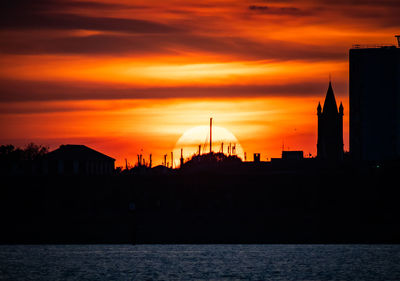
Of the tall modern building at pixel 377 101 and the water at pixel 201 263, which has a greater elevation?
the tall modern building at pixel 377 101

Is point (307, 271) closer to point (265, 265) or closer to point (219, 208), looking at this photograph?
point (265, 265)

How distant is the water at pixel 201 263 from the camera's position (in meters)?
78.6

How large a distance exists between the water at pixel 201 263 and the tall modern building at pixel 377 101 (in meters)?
80.5

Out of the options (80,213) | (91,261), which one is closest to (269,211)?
(80,213)

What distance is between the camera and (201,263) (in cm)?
9025

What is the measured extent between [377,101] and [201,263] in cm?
11486

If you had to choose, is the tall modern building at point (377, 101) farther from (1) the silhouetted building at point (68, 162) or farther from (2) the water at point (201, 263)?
(2) the water at point (201, 263)

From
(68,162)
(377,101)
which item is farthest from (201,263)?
(377,101)

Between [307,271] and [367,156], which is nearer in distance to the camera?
[307,271]

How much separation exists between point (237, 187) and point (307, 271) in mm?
62663

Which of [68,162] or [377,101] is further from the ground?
[377,101]

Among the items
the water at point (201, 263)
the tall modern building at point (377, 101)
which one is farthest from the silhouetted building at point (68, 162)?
the water at point (201, 263)

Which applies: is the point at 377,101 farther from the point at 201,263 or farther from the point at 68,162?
the point at 201,263

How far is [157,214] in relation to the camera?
443ft
